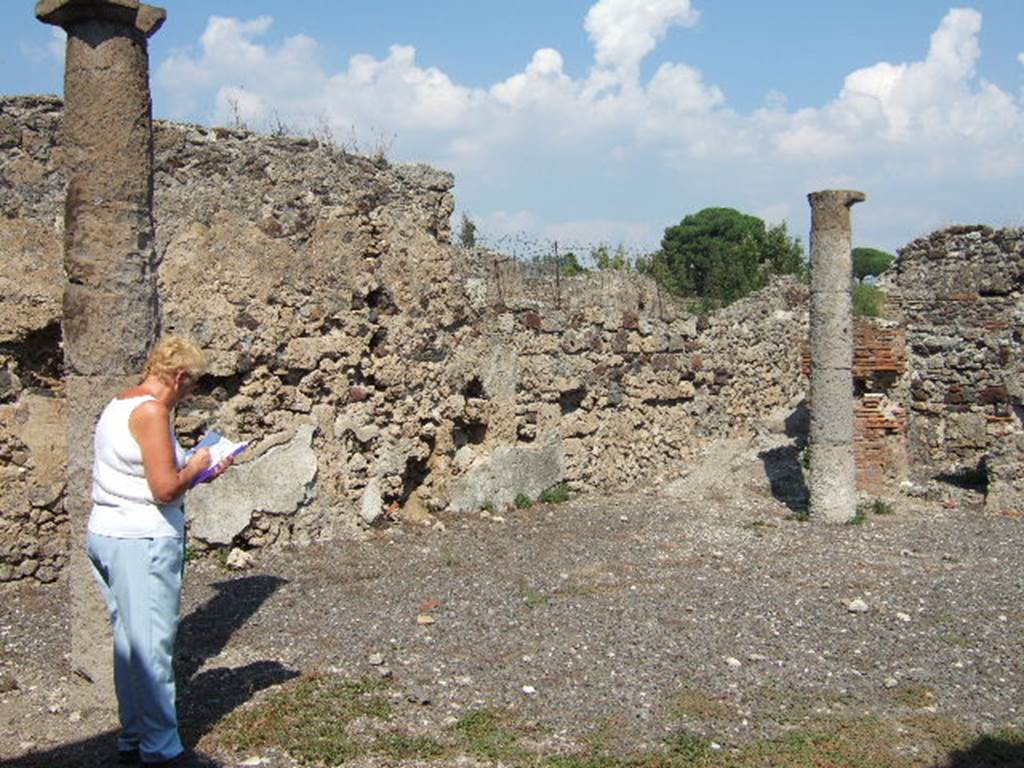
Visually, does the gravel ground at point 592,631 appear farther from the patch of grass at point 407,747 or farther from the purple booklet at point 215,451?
the purple booklet at point 215,451

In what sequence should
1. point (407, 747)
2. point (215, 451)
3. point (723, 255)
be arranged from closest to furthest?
point (215, 451) → point (407, 747) → point (723, 255)

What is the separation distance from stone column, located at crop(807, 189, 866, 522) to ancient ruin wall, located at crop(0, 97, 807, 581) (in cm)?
198

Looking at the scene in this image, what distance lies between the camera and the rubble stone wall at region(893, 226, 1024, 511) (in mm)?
14094

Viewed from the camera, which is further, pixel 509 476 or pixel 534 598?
pixel 509 476

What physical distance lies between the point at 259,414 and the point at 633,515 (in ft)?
12.4

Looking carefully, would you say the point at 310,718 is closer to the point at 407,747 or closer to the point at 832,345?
the point at 407,747

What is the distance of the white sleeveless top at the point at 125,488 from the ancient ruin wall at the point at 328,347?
338cm

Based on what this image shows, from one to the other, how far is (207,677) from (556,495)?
569 centimetres

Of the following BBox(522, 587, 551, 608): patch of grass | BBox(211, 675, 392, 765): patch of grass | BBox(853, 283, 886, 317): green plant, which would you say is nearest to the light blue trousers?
BBox(211, 675, 392, 765): patch of grass

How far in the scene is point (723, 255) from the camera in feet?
120

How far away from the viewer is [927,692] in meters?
5.53

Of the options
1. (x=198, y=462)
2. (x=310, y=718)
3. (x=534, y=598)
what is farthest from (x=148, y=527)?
(x=534, y=598)

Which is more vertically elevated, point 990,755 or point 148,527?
point 148,527

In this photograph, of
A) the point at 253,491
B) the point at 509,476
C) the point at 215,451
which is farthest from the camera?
the point at 509,476
